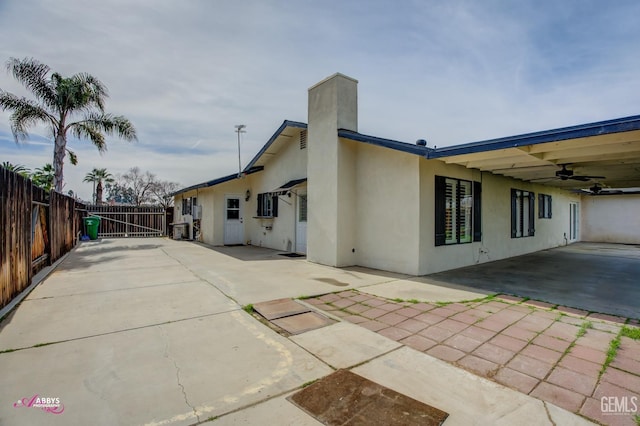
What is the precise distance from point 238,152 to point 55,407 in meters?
16.6

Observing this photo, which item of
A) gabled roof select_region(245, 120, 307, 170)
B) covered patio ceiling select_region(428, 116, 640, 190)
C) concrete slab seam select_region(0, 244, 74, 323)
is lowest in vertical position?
concrete slab seam select_region(0, 244, 74, 323)

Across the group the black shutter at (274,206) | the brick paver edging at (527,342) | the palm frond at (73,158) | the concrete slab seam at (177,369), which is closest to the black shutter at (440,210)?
the brick paver edging at (527,342)

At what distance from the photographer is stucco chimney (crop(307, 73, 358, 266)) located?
791 centimetres

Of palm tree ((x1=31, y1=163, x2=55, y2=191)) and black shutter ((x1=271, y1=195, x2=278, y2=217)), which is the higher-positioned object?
palm tree ((x1=31, y1=163, x2=55, y2=191))

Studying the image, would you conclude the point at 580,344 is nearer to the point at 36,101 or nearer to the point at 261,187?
the point at 261,187

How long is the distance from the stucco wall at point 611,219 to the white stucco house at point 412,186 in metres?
5.78

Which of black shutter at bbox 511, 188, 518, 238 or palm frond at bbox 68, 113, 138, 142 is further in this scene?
palm frond at bbox 68, 113, 138, 142

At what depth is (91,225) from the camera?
15.7 m

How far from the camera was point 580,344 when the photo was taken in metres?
3.31

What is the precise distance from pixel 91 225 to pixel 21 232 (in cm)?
1276

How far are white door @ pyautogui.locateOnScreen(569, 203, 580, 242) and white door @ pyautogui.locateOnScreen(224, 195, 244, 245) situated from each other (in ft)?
56.5

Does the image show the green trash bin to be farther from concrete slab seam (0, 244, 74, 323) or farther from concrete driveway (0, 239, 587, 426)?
concrete driveway (0, 239, 587, 426)

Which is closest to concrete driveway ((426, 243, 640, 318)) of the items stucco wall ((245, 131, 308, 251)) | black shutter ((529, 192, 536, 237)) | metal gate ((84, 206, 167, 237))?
black shutter ((529, 192, 536, 237))

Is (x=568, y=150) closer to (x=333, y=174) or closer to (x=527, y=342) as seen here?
(x=527, y=342)
